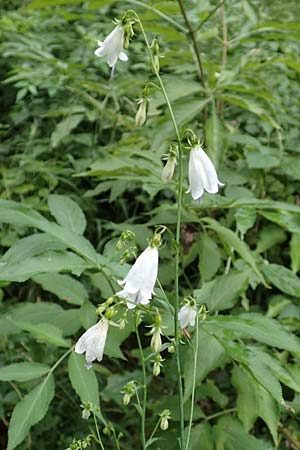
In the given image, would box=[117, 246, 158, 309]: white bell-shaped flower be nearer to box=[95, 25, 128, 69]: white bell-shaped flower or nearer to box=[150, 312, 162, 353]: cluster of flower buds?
box=[150, 312, 162, 353]: cluster of flower buds

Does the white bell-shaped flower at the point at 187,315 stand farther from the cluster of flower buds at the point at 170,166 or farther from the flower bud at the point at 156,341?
the cluster of flower buds at the point at 170,166

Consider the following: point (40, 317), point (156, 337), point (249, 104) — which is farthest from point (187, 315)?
point (249, 104)

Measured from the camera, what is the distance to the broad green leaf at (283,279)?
85.7 inches

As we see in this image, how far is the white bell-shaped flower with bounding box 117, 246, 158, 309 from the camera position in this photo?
53.2 inches

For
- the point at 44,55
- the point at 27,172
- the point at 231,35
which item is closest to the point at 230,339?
the point at 27,172

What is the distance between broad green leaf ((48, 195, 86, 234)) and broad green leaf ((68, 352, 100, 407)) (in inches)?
16.0

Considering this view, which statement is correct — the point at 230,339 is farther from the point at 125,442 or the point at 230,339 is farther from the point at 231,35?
the point at 231,35

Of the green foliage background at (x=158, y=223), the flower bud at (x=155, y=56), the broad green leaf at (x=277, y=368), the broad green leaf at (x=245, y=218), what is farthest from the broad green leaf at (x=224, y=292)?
the flower bud at (x=155, y=56)

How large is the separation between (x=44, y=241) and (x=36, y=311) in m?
0.37

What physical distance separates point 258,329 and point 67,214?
708 mm

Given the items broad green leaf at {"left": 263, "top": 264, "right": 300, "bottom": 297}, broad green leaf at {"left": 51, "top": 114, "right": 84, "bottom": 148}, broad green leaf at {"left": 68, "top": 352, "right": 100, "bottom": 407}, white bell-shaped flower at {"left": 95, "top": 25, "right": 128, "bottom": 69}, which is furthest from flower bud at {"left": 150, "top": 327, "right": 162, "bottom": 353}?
broad green leaf at {"left": 51, "top": 114, "right": 84, "bottom": 148}

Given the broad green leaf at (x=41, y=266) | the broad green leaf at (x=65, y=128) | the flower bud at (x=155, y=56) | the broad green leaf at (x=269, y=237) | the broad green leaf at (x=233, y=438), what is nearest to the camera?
the flower bud at (x=155, y=56)

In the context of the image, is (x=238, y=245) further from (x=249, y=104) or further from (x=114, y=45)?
(x=114, y=45)

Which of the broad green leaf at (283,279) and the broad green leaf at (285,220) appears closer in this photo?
the broad green leaf at (285,220)
